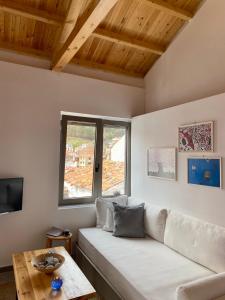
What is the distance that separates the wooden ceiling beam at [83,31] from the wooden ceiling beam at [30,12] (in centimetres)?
37

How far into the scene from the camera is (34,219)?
3.12 meters

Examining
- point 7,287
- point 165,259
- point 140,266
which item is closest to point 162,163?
point 165,259

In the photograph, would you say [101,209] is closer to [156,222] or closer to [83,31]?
[156,222]

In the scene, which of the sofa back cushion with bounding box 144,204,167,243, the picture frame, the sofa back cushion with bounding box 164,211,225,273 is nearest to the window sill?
the sofa back cushion with bounding box 144,204,167,243

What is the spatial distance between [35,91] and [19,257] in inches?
83.8

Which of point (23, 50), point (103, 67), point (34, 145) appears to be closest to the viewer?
point (34, 145)

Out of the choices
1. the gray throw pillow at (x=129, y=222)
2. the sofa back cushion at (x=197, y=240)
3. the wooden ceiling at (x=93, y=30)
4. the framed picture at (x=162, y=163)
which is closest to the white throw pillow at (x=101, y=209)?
the gray throw pillow at (x=129, y=222)

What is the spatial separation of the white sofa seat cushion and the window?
33.4 inches

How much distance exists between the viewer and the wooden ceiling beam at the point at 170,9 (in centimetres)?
286

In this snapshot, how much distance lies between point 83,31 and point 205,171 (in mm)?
2035

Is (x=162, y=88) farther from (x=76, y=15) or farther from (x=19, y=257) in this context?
(x=19, y=257)

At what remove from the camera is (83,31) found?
7.89 feet

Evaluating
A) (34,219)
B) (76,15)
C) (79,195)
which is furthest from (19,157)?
(76,15)

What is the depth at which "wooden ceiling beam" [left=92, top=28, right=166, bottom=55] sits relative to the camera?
3225 mm
